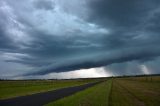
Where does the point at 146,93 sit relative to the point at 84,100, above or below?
above

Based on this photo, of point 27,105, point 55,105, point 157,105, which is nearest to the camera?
point 27,105

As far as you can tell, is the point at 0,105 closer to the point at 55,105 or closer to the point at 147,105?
the point at 55,105

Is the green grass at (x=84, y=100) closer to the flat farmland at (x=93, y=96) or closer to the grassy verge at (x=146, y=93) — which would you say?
the flat farmland at (x=93, y=96)

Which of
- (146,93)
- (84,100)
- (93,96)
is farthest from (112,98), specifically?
(146,93)

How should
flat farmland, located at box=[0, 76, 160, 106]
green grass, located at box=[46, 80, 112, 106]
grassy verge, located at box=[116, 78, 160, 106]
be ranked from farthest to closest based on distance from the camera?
1. grassy verge, located at box=[116, 78, 160, 106]
2. flat farmland, located at box=[0, 76, 160, 106]
3. green grass, located at box=[46, 80, 112, 106]

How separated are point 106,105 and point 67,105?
3690mm

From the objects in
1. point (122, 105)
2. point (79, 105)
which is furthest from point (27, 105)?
point (122, 105)

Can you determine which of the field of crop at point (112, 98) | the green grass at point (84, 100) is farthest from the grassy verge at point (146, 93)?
the green grass at point (84, 100)

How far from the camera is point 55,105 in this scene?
22.0 meters

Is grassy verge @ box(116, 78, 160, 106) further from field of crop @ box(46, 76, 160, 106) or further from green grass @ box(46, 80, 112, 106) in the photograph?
green grass @ box(46, 80, 112, 106)

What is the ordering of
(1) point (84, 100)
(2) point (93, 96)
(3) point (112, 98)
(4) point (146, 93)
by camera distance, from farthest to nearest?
(4) point (146, 93), (2) point (93, 96), (3) point (112, 98), (1) point (84, 100)

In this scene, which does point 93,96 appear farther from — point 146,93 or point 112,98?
point 146,93

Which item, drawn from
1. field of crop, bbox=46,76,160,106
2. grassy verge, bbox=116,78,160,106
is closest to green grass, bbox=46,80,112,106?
field of crop, bbox=46,76,160,106

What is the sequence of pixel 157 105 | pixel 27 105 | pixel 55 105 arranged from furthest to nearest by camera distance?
pixel 157 105 < pixel 55 105 < pixel 27 105
